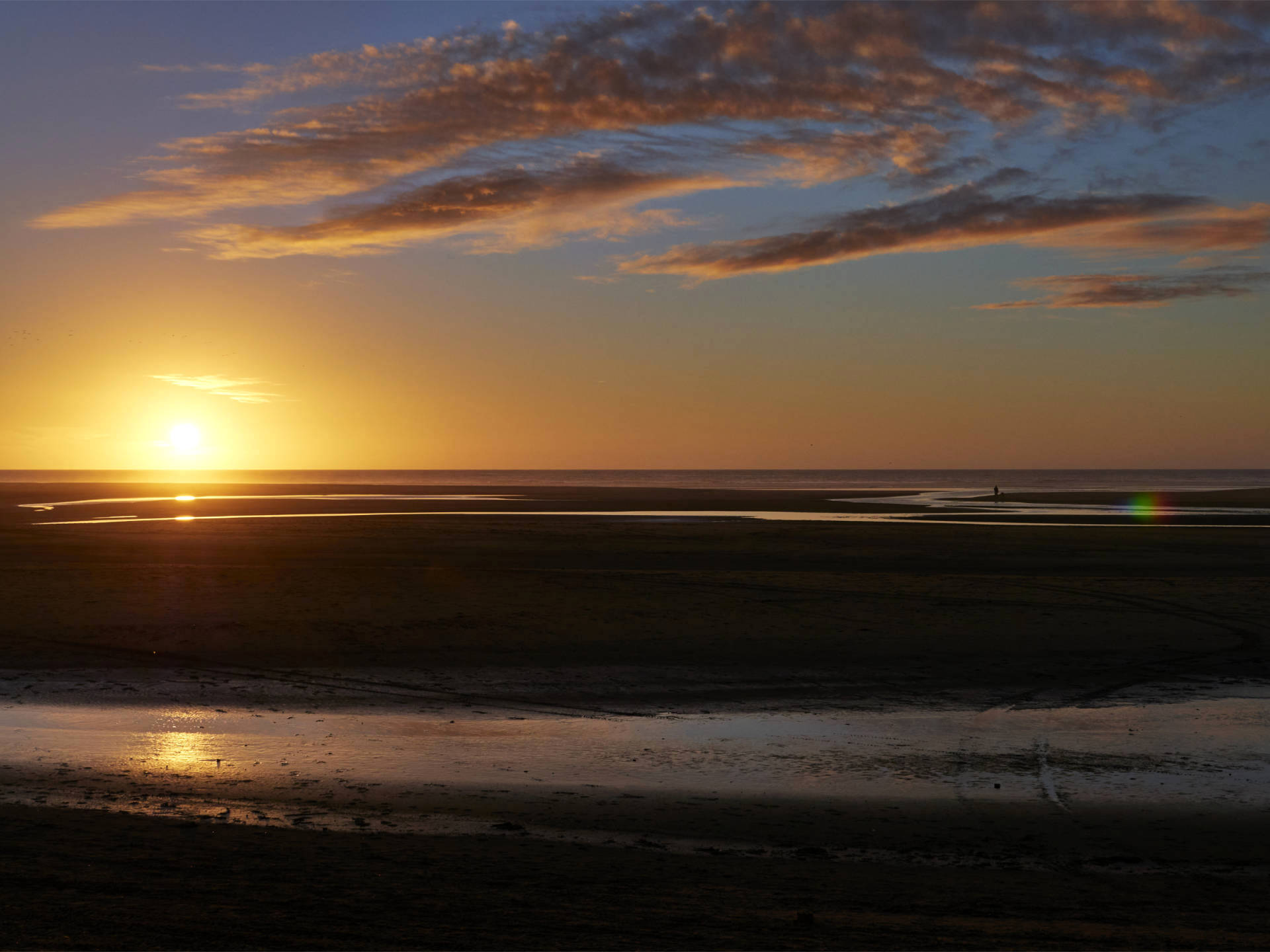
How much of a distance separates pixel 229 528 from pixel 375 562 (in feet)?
56.5

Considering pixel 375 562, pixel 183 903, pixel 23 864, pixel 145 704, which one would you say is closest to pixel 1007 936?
pixel 183 903

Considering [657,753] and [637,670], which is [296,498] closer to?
[637,670]

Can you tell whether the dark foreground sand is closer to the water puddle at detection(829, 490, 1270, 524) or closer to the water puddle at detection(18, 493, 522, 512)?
the water puddle at detection(829, 490, 1270, 524)

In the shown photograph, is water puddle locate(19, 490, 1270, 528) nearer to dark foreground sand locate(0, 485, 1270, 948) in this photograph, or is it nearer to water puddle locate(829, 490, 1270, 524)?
water puddle locate(829, 490, 1270, 524)

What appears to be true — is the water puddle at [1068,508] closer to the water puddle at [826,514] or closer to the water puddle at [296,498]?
the water puddle at [826,514]

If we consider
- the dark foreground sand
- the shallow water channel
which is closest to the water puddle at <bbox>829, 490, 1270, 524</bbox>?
the dark foreground sand

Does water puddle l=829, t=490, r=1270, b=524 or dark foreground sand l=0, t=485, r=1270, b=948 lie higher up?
dark foreground sand l=0, t=485, r=1270, b=948

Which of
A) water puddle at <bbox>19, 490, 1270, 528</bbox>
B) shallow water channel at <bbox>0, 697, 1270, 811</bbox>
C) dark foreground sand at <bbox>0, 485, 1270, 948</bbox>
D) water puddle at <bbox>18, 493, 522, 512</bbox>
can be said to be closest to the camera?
dark foreground sand at <bbox>0, 485, 1270, 948</bbox>

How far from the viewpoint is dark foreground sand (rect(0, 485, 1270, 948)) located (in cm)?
672

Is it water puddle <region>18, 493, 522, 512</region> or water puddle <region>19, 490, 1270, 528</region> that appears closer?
water puddle <region>19, 490, 1270, 528</region>

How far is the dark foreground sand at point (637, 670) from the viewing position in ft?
22.1

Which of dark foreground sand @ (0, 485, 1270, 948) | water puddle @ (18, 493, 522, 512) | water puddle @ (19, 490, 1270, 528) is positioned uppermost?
dark foreground sand @ (0, 485, 1270, 948)

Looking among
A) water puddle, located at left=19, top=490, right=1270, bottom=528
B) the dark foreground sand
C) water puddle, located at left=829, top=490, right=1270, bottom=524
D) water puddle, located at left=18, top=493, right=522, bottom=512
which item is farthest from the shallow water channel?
water puddle, located at left=18, top=493, right=522, bottom=512

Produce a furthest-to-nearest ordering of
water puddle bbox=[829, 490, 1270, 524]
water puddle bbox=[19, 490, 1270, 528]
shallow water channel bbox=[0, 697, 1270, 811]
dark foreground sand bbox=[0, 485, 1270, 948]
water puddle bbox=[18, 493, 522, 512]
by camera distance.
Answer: water puddle bbox=[18, 493, 522, 512] < water puddle bbox=[829, 490, 1270, 524] < water puddle bbox=[19, 490, 1270, 528] < shallow water channel bbox=[0, 697, 1270, 811] < dark foreground sand bbox=[0, 485, 1270, 948]
